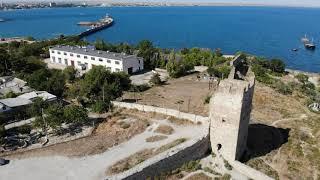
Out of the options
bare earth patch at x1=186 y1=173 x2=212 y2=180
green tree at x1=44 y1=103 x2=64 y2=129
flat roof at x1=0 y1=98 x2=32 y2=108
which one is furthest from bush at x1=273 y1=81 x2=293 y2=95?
flat roof at x1=0 y1=98 x2=32 y2=108

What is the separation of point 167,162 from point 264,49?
3928 inches

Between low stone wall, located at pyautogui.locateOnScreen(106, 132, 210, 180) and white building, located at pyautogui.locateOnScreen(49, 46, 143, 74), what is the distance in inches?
1395

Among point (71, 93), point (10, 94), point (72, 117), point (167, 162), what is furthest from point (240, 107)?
point (10, 94)

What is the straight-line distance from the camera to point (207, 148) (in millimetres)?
30734

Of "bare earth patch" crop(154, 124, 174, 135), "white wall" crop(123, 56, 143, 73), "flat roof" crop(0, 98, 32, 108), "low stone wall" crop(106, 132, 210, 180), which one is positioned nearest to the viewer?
"low stone wall" crop(106, 132, 210, 180)

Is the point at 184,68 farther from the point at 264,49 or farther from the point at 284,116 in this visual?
the point at 264,49

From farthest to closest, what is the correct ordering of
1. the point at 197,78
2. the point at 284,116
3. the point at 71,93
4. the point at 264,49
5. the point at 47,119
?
the point at 264,49, the point at 197,78, the point at 71,93, the point at 284,116, the point at 47,119

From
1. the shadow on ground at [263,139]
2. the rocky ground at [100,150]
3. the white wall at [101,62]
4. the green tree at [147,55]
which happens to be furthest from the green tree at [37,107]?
the green tree at [147,55]

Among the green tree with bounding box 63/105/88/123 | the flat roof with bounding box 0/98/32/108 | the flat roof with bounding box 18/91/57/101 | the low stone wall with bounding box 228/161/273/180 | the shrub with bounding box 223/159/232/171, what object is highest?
the green tree with bounding box 63/105/88/123

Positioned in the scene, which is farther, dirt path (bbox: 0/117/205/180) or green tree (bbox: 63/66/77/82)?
green tree (bbox: 63/66/77/82)

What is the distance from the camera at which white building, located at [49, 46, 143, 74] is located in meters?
63.2

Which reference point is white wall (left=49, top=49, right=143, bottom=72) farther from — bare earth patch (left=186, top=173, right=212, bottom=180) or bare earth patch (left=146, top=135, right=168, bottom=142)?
bare earth patch (left=186, top=173, right=212, bottom=180)

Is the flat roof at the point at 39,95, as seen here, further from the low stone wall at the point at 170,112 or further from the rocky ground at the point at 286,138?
the rocky ground at the point at 286,138

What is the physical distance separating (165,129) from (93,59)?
36.9 metres
